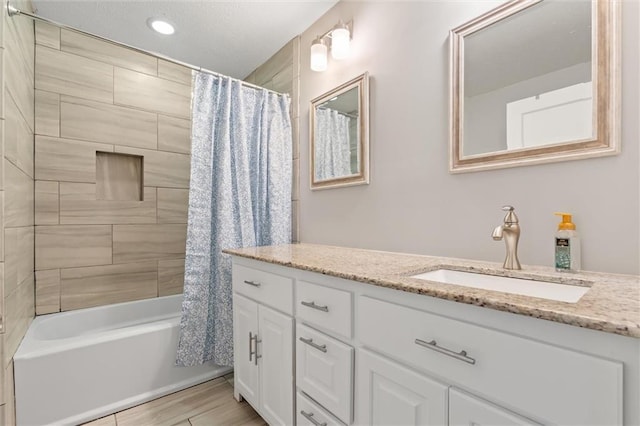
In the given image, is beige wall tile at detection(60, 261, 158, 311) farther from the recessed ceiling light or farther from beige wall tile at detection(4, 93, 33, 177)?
the recessed ceiling light

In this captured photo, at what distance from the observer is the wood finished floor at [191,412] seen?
1.55m

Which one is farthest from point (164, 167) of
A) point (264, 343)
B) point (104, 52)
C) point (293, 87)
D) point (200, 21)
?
point (264, 343)

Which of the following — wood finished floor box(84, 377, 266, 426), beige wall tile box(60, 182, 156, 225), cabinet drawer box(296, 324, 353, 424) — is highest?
beige wall tile box(60, 182, 156, 225)

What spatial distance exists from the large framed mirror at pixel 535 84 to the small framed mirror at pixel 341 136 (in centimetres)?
51

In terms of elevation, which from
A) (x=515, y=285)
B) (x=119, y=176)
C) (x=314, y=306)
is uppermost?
(x=119, y=176)

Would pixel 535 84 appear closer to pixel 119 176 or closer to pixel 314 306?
pixel 314 306

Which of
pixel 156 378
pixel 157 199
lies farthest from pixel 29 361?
pixel 157 199

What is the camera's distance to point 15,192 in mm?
1470

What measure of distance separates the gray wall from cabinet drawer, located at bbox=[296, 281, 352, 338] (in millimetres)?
577

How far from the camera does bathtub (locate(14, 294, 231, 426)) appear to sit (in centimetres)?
143

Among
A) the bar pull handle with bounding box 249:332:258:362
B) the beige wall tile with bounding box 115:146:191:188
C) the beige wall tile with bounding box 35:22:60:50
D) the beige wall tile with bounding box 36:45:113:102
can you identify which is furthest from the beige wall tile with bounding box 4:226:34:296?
the beige wall tile with bounding box 35:22:60:50

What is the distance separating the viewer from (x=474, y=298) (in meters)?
0.70

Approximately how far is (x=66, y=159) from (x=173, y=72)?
1042 mm

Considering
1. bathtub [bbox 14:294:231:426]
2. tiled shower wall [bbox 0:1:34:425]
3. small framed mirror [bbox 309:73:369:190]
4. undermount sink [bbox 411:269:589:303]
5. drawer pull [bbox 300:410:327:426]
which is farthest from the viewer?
small framed mirror [bbox 309:73:369:190]
